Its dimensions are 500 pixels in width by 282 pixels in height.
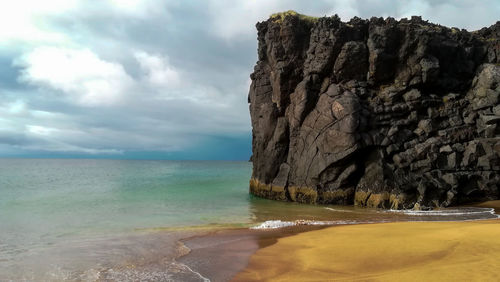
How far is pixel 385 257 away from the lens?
35.5 feet

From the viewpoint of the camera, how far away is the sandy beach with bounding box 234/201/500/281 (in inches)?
347

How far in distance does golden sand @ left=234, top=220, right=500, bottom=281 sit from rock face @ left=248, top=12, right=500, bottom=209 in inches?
549

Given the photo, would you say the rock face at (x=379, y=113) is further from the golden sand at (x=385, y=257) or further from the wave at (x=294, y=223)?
the golden sand at (x=385, y=257)

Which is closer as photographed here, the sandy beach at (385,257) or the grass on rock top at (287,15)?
the sandy beach at (385,257)

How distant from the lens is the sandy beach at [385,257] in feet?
28.9

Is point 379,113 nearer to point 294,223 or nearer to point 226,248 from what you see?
point 294,223

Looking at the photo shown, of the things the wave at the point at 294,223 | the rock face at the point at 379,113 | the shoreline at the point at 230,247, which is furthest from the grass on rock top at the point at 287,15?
the shoreline at the point at 230,247

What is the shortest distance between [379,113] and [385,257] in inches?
861

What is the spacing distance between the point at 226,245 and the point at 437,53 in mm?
30765

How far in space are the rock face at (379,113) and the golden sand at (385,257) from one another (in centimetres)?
1394

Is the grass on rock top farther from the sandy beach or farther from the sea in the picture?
the sandy beach

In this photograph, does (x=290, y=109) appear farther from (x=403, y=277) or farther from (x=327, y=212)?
(x=403, y=277)

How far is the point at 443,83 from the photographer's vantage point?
32500mm

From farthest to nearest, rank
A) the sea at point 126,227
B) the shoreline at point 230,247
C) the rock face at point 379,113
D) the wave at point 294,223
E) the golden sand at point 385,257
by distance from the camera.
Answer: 1. the rock face at point 379,113
2. the wave at point 294,223
3. the sea at point 126,227
4. the shoreline at point 230,247
5. the golden sand at point 385,257
